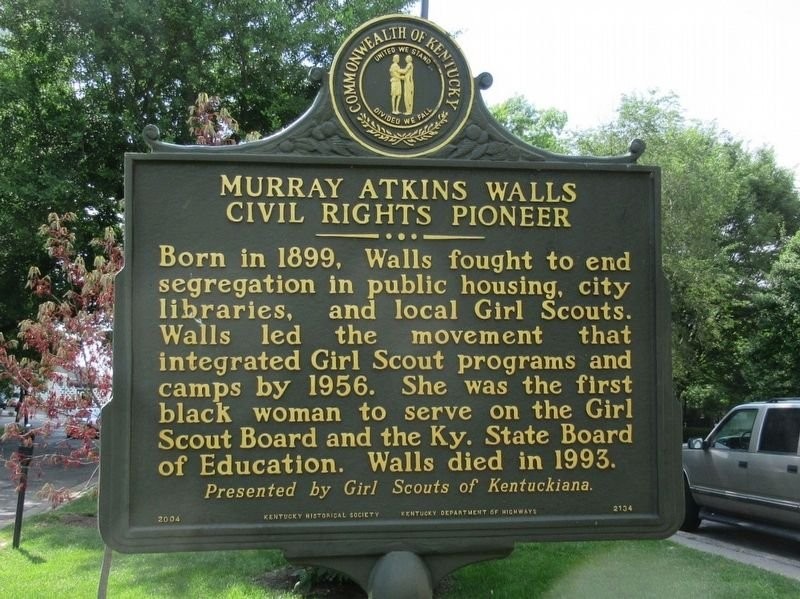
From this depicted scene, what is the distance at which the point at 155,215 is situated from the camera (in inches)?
132

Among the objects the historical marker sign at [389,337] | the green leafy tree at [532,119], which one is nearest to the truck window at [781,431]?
the historical marker sign at [389,337]

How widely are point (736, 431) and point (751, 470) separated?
753 mm

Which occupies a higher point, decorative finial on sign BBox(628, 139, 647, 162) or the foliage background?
the foliage background

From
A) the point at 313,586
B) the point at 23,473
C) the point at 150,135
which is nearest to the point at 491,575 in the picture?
the point at 313,586

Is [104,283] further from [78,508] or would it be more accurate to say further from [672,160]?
[672,160]

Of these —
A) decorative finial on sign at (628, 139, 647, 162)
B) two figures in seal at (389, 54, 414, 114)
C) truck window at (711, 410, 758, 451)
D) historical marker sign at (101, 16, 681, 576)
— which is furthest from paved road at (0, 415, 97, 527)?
truck window at (711, 410, 758, 451)

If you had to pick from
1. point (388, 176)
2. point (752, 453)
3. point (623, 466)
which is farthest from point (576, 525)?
point (752, 453)

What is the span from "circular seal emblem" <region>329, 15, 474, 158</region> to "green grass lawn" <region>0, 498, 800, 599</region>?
453 cm

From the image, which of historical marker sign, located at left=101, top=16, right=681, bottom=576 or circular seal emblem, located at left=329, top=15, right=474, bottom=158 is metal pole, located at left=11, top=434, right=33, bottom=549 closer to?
historical marker sign, located at left=101, top=16, right=681, bottom=576

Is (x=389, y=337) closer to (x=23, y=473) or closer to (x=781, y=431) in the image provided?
(x=23, y=473)

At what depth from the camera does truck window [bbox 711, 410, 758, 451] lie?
992cm

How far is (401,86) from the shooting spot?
3467mm

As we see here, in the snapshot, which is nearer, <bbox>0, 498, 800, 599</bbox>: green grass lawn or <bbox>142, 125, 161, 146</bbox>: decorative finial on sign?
<bbox>142, 125, 161, 146</bbox>: decorative finial on sign

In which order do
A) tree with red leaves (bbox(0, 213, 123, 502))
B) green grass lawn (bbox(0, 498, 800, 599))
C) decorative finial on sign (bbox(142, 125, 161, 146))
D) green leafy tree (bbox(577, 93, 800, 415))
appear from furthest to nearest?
green leafy tree (bbox(577, 93, 800, 415)), tree with red leaves (bbox(0, 213, 123, 502)), green grass lawn (bbox(0, 498, 800, 599)), decorative finial on sign (bbox(142, 125, 161, 146))
